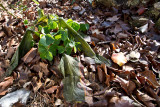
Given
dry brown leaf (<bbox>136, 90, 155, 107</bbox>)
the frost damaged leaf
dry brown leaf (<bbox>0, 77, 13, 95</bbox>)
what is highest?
the frost damaged leaf

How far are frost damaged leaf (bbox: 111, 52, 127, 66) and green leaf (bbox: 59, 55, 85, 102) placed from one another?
45 centimetres

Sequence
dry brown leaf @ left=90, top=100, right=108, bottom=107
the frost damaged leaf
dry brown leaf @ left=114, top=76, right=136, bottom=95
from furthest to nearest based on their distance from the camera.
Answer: the frost damaged leaf
dry brown leaf @ left=114, top=76, right=136, bottom=95
dry brown leaf @ left=90, top=100, right=108, bottom=107

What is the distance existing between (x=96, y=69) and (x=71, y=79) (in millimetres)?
321

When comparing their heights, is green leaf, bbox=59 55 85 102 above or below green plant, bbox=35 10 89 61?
below

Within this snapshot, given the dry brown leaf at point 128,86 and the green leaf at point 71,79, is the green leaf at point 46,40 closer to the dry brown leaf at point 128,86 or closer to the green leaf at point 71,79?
the green leaf at point 71,79

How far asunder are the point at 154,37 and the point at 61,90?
57.3 inches

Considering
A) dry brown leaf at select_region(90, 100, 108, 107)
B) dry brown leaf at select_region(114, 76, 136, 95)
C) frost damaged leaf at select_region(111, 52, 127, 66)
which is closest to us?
dry brown leaf at select_region(90, 100, 108, 107)

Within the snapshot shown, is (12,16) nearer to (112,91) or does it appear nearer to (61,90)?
(61,90)

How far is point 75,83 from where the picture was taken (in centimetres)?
121

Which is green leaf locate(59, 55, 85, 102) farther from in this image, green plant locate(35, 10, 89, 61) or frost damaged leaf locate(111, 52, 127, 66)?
frost damaged leaf locate(111, 52, 127, 66)

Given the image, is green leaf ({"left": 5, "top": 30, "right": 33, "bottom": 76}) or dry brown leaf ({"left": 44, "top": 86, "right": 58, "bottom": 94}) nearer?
dry brown leaf ({"left": 44, "top": 86, "right": 58, "bottom": 94})

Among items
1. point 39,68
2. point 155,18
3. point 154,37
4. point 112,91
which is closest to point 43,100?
point 39,68

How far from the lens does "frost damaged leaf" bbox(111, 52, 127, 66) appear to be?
4.44 feet

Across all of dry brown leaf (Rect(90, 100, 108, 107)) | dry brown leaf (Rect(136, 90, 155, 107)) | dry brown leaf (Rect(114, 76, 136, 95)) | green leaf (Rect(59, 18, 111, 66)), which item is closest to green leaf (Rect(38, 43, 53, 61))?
green leaf (Rect(59, 18, 111, 66))
